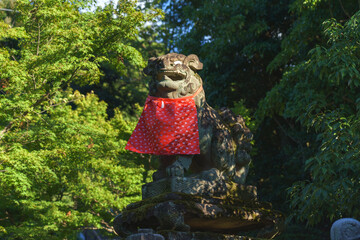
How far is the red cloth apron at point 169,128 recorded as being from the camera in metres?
4.82

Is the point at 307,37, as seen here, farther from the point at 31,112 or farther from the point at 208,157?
the point at 208,157

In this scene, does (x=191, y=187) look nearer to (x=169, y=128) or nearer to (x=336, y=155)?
(x=169, y=128)

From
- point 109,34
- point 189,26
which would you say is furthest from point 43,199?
point 189,26

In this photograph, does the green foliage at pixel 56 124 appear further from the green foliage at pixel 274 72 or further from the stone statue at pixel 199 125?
the stone statue at pixel 199 125

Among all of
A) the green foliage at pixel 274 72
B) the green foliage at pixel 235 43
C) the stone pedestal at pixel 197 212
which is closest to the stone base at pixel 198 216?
the stone pedestal at pixel 197 212

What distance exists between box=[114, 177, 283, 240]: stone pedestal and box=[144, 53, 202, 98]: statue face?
3.34 feet

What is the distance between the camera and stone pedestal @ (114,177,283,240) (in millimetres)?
4230

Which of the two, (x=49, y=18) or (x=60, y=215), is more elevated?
(x=49, y=18)

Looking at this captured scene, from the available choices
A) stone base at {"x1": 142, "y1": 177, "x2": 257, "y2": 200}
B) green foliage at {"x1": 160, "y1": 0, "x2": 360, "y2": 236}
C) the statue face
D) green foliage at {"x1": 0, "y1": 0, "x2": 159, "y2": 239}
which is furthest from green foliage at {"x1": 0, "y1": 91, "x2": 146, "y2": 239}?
stone base at {"x1": 142, "y1": 177, "x2": 257, "y2": 200}

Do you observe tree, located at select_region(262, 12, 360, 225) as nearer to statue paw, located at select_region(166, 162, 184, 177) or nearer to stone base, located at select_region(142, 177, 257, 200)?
stone base, located at select_region(142, 177, 257, 200)

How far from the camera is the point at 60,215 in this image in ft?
38.6

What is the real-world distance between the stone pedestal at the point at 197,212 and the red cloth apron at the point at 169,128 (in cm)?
37

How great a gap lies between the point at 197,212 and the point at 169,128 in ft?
3.44

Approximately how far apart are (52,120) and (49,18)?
2.43 meters
